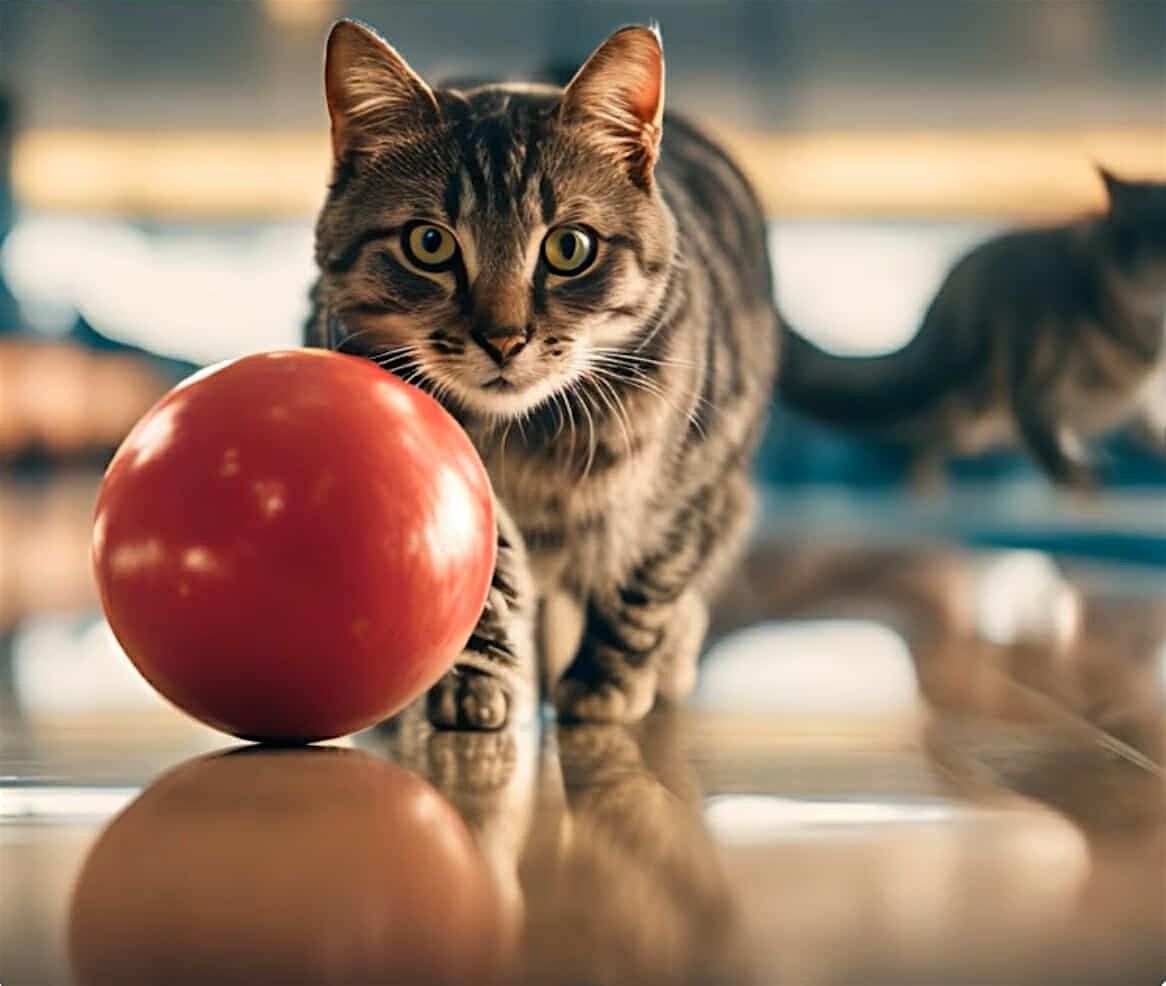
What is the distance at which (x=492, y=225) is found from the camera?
4.83 feet

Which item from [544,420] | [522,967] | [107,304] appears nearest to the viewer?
[522,967]

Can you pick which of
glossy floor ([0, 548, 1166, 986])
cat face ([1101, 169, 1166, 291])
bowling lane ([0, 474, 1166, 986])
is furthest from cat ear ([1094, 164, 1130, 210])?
glossy floor ([0, 548, 1166, 986])

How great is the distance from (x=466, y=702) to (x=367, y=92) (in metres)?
0.54

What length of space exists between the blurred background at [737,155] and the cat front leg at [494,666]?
5.24ft

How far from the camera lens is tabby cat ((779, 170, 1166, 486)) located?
122 inches

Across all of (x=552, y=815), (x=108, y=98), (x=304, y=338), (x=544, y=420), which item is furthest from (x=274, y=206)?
(x=552, y=815)

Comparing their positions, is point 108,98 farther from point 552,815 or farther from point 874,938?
point 874,938

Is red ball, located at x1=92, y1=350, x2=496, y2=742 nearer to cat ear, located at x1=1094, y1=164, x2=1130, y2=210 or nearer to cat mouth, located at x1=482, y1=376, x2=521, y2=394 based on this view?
cat mouth, located at x1=482, y1=376, x2=521, y2=394

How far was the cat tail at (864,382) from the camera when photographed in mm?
3084

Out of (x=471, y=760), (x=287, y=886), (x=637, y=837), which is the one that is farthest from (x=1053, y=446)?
(x=287, y=886)

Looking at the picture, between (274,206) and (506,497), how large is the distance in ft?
8.25

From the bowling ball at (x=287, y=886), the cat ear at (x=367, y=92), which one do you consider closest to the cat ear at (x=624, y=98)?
the cat ear at (x=367, y=92)

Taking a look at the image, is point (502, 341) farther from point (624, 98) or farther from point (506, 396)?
point (624, 98)

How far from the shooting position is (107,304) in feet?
14.0
